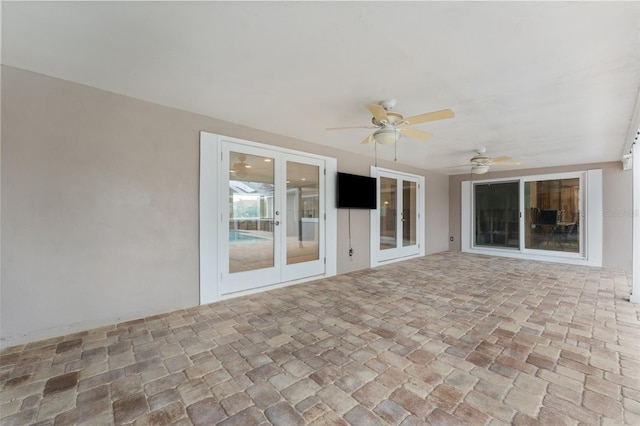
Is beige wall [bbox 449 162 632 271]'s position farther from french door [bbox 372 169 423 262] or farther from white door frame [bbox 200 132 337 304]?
white door frame [bbox 200 132 337 304]

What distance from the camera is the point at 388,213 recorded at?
6301 mm

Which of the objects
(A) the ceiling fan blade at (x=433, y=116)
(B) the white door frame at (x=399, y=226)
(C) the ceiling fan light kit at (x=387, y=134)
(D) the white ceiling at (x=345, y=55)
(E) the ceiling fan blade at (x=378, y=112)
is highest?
(D) the white ceiling at (x=345, y=55)

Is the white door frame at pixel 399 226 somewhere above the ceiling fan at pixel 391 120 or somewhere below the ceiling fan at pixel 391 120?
below

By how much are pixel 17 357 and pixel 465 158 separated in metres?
7.12

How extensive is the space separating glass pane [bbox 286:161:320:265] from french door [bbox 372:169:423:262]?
1.59m

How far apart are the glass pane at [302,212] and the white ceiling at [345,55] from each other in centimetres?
124

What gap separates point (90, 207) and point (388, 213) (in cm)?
535

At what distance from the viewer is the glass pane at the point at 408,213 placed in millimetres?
6762

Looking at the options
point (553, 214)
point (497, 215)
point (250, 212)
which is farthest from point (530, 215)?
point (250, 212)

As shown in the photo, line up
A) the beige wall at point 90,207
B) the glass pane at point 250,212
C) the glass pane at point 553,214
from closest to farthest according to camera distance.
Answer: the beige wall at point 90,207, the glass pane at point 250,212, the glass pane at point 553,214

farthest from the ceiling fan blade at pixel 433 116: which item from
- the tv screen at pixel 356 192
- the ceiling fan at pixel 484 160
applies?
the ceiling fan at pixel 484 160

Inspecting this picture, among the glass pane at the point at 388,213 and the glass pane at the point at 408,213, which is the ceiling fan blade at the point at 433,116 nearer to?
the glass pane at the point at 388,213

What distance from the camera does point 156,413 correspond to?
1.59m

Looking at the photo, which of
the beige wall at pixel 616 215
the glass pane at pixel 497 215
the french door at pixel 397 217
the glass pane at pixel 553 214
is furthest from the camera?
the glass pane at pixel 497 215
